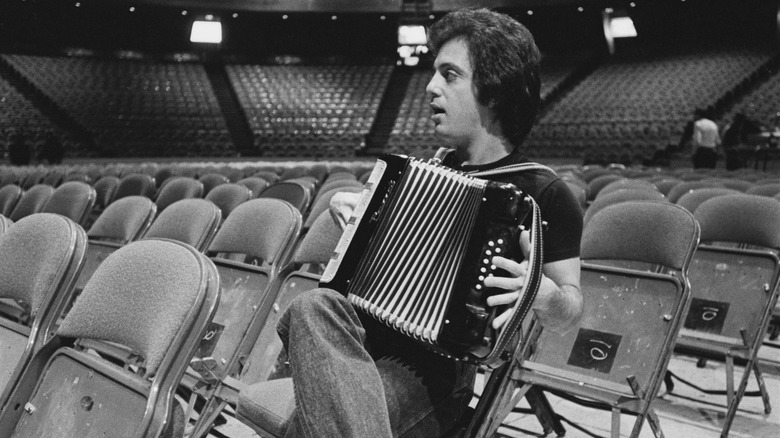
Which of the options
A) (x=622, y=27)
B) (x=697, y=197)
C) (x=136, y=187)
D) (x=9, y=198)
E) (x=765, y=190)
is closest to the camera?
(x=697, y=197)

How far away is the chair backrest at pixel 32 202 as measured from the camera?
4.83 m

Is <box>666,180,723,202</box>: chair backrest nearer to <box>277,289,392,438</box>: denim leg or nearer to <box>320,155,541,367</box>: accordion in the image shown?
<box>320,155,541,367</box>: accordion

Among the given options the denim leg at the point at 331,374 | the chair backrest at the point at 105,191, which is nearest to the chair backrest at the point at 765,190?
the denim leg at the point at 331,374

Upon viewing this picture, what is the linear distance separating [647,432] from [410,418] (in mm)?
1549

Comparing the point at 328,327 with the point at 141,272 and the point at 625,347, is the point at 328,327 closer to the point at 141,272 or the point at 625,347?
the point at 141,272

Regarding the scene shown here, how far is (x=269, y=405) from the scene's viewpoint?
1642mm

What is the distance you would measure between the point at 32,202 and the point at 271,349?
10.7ft

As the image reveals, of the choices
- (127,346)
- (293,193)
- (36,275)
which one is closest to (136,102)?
(293,193)

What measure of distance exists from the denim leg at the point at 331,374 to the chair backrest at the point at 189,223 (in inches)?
64.2

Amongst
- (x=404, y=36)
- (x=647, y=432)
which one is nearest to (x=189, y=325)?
(x=647, y=432)

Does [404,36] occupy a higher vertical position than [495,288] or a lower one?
lower

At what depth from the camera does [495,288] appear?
4.64 feet

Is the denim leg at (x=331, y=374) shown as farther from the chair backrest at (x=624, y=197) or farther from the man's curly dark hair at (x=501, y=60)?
the chair backrest at (x=624, y=197)

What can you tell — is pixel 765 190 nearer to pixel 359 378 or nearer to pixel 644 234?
pixel 644 234
